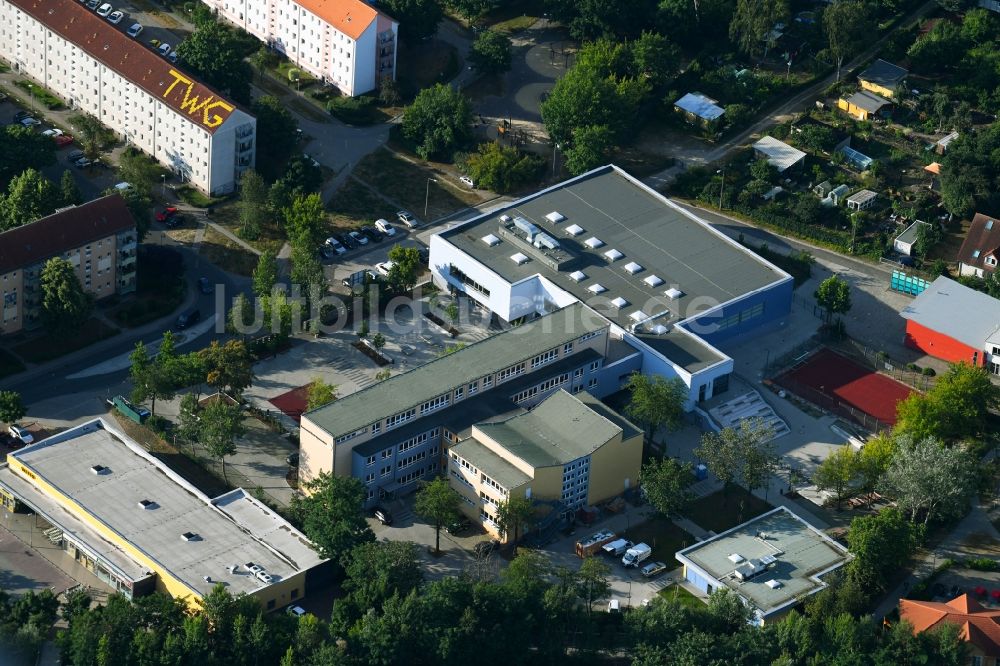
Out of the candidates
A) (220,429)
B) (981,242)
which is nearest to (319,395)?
(220,429)

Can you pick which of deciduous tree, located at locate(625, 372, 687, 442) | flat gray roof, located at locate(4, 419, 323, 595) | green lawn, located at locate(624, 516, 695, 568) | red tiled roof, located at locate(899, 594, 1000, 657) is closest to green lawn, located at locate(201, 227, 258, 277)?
flat gray roof, located at locate(4, 419, 323, 595)

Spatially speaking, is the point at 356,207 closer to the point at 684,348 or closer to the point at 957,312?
the point at 684,348

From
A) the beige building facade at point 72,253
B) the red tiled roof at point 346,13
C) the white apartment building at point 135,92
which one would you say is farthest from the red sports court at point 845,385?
the red tiled roof at point 346,13

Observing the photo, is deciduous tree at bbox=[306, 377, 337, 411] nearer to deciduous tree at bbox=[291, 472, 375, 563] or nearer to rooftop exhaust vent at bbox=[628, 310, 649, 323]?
deciduous tree at bbox=[291, 472, 375, 563]

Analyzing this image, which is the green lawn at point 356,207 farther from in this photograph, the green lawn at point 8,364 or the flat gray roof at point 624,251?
the green lawn at point 8,364

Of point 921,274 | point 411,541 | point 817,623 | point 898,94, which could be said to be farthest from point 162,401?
point 898,94

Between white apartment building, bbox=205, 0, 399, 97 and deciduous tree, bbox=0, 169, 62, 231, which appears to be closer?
deciduous tree, bbox=0, 169, 62, 231
